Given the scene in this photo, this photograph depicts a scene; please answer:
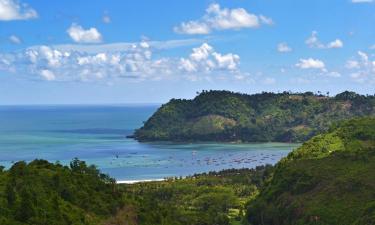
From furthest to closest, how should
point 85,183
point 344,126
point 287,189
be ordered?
point 344,126
point 287,189
point 85,183

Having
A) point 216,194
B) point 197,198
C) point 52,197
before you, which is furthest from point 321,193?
point 52,197

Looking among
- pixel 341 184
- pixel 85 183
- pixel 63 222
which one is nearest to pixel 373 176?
pixel 341 184

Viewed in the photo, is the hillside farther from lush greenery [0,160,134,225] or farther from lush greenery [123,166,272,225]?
lush greenery [0,160,134,225]

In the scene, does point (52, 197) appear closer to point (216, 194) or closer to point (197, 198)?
point (197, 198)

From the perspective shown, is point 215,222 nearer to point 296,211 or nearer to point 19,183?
point 296,211

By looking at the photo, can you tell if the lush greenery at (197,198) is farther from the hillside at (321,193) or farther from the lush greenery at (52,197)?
the hillside at (321,193)

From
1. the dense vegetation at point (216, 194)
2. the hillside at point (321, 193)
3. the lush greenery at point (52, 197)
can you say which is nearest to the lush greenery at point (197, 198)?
the dense vegetation at point (216, 194)

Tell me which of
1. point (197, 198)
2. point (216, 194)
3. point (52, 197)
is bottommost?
point (197, 198)
